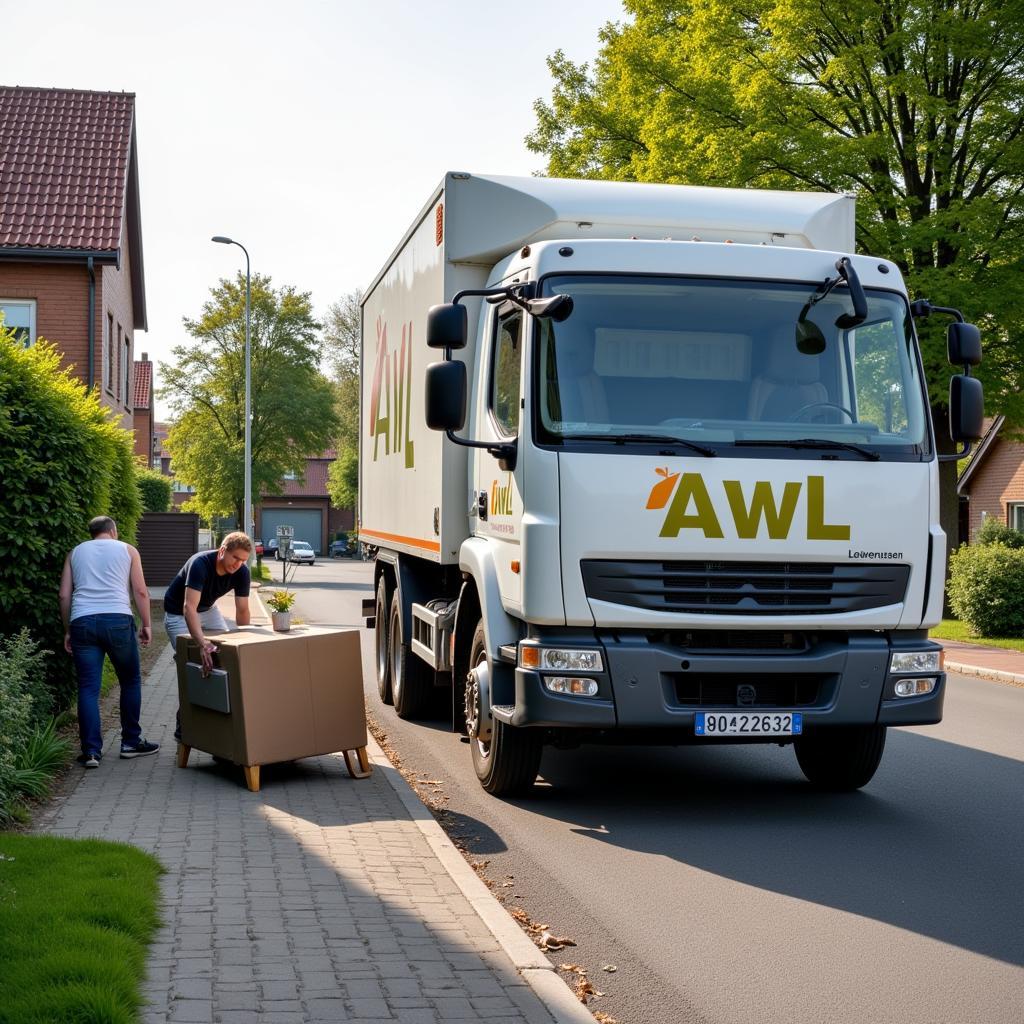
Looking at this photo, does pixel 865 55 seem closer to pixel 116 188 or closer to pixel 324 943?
pixel 116 188

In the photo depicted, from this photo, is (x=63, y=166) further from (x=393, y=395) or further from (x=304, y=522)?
(x=304, y=522)

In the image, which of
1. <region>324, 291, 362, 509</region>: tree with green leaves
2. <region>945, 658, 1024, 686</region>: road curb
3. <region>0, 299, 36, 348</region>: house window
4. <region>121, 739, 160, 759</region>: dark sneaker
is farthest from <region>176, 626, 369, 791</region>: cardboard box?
<region>324, 291, 362, 509</region>: tree with green leaves

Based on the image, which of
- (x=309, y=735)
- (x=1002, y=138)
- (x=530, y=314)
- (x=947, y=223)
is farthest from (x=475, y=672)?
(x=1002, y=138)

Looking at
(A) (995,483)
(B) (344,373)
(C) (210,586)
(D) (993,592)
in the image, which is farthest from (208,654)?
(B) (344,373)

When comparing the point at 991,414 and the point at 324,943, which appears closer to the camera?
the point at 324,943

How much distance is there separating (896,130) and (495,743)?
19.8 m

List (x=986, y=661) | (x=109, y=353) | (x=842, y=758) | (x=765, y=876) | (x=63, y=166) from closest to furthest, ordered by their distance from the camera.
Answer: (x=765, y=876), (x=842, y=758), (x=986, y=661), (x=63, y=166), (x=109, y=353)

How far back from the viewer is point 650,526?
738 cm

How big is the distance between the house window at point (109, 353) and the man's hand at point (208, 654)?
62.5 ft

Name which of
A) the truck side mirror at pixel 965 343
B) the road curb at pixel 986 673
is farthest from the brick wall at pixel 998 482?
the truck side mirror at pixel 965 343

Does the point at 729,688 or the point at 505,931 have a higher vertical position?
the point at 729,688

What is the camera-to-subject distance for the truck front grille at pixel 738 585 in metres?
7.44

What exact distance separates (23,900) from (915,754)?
7.27 metres

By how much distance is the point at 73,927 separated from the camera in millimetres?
4867
